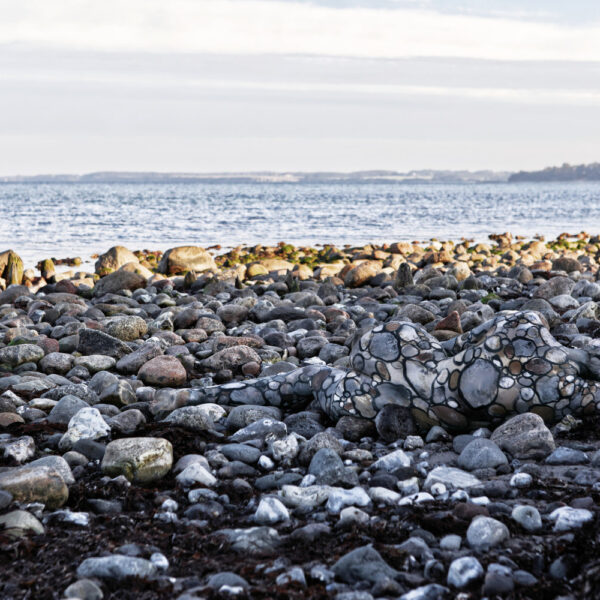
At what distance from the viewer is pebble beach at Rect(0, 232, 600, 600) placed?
116 inches

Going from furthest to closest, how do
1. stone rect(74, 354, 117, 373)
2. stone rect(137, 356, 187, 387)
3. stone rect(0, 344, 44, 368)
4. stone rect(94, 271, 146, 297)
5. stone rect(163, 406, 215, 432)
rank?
1. stone rect(94, 271, 146, 297)
2. stone rect(0, 344, 44, 368)
3. stone rect(74, 354, 117, 373)
4. stone rect(137, 356, 187, 387)
5. stone rect(163, 406, 215, 432)

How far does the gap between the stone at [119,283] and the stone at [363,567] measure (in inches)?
388

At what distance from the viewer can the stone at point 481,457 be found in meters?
4.19

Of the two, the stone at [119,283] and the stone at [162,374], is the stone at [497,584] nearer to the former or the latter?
the stone at [162,374]

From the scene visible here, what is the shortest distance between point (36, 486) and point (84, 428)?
1017 millimetres

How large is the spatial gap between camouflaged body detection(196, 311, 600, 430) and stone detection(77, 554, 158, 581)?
2254 millimetres

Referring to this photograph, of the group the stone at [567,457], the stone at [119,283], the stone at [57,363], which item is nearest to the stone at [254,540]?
the stone at [567,457]

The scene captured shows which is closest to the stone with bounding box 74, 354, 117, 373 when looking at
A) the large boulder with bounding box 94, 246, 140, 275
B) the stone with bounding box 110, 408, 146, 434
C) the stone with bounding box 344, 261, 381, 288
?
the stone with bounding box 110, 408, 146, 434

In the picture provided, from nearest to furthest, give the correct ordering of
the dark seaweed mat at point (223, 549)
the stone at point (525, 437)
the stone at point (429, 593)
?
the stone at point (429, 593)
the dark seaweed mat at point (223, 549)
the stone at point (525, 437)

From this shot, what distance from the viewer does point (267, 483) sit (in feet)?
13.4

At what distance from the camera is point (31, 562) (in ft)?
10.3

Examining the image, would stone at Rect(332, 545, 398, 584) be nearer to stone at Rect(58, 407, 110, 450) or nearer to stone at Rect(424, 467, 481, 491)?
stone at Rect(424, 467, 481, 491)

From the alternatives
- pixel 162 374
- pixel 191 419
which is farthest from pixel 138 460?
pixel 162 374

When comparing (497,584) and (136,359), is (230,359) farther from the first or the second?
(497,584)
